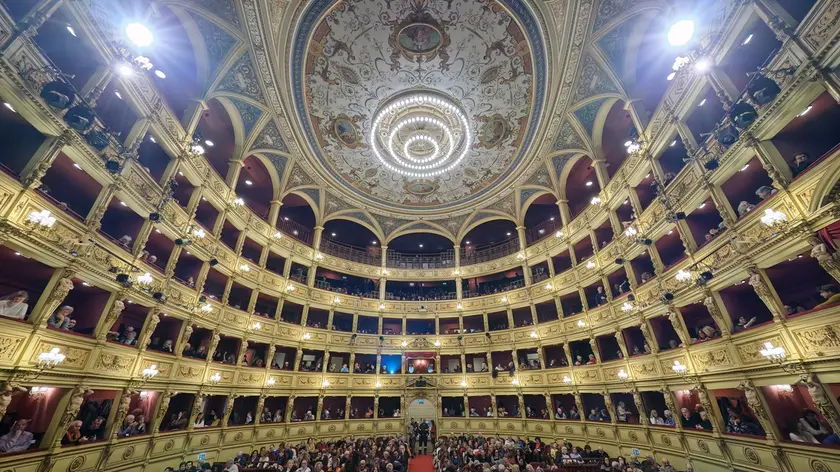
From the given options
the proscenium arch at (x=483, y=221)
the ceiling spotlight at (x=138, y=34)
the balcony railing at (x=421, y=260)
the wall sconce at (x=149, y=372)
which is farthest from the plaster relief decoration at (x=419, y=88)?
the wall sconce at (x=149, y=372)

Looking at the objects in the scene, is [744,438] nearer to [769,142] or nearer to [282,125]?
[769,142]

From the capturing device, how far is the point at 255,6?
40.0ft

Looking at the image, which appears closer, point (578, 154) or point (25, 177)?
point (25, 177)

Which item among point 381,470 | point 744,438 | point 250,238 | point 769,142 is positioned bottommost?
point 381,470

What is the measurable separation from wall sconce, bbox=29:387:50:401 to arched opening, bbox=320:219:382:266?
1574 centimetres

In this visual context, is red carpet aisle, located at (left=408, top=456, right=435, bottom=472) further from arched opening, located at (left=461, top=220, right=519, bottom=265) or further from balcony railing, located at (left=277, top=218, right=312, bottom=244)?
balcony railing, located at (left=277, top=218, right=312, bottom=244)

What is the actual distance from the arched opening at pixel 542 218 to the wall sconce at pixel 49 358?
2297 centimetres

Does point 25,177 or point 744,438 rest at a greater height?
point 25,177

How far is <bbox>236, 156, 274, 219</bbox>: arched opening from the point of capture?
61.6ft

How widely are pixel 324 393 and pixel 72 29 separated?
63.0ft

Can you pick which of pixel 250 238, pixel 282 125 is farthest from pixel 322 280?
pixel 282 125

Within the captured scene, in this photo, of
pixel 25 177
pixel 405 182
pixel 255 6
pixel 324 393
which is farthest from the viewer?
pixel 405 182

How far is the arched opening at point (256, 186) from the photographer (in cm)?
1877

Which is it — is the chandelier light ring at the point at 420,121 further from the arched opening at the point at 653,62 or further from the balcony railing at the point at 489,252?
the arched opening at the point at 653,62
